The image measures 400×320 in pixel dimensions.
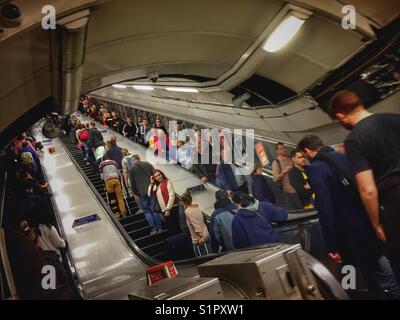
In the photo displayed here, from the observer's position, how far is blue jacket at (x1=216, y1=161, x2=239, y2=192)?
19.2 feet

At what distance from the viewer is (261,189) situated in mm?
5043

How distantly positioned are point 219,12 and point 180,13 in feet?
1.29

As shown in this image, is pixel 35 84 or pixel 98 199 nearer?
pixel 35 84

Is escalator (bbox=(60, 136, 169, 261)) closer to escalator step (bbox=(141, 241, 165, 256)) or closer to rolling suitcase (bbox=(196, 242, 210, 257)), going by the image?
escalator step (bbox=(141, 241, 165, 256))

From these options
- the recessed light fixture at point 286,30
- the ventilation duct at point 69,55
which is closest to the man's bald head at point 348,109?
the recessed light fixture at point 286,30

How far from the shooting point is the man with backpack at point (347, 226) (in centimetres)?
230

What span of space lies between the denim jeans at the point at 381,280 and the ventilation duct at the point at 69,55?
119 inches

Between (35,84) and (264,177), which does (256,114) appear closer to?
(264,177)

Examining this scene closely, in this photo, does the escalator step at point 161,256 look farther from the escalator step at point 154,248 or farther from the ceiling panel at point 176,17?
the ceiling panel at point 176,17

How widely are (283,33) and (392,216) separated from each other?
2015 mm

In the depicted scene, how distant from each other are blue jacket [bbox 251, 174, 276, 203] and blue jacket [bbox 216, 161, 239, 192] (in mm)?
673

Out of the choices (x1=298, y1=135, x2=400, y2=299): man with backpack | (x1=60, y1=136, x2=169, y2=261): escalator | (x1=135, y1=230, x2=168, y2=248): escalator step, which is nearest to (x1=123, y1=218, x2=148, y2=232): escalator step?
(x1=60, y1=136, x2=169, y2=261): escalator
